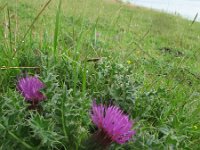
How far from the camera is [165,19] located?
2.72 metres

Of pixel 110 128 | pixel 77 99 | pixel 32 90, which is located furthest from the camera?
pixel 77 99

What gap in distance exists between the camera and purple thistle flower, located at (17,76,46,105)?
1488 mm

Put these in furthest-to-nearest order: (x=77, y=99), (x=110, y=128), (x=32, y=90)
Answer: (x=77, y=99), (x=32, y=90), (x=110, y=128)

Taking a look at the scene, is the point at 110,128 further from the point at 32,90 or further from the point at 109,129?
the point at 32,90

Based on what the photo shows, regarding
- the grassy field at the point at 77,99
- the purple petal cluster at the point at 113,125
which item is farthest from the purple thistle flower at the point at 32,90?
the purple petal cluster at the point at 113,125

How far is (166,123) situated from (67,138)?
2.09ft

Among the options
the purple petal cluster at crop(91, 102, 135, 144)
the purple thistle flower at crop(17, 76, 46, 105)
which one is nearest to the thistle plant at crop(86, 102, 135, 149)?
the purple petal cluster at crop(91, 102, 135, 144)

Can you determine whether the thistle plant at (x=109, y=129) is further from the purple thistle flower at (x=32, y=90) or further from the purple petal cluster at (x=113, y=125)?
the purple thistle flower at (x=32, y=90)

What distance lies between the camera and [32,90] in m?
1.49

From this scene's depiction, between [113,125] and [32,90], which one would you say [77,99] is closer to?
[32,90]

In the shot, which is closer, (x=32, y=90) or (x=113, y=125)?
(x=113, y=125)

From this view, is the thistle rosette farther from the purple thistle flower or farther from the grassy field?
the purple thistle flower

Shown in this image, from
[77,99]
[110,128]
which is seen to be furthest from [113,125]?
[77,99]

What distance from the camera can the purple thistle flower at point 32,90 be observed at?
149 centimetres
